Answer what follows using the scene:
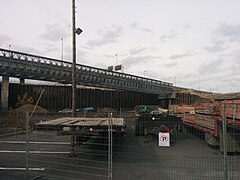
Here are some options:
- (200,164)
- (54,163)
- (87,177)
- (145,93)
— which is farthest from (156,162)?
(145,93)

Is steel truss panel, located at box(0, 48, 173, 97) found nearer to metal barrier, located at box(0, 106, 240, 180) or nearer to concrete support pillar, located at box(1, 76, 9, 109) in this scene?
concrete support pillar, located at box(1, 76, 9, 109)

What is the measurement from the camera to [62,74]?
1981 inches

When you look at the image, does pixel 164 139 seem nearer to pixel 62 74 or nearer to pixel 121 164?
A: pixel 121 164

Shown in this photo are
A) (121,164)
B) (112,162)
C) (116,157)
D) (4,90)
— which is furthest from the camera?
(4,90)

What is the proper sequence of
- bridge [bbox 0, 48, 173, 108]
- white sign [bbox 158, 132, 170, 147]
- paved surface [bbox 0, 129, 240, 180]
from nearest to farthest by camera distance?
paved surface [bbox 0, 129, 240, 180], white sign [bbox 158, 132, 170, 147], bridge [bbox 0, 48, 173, 108]

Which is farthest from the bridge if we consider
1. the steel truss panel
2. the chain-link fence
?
the chain-link fence

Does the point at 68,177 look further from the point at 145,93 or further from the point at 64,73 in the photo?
the point at 145,93

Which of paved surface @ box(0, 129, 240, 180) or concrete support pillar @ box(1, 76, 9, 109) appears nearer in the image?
paved surface @ box(0, 129, 240, 180)

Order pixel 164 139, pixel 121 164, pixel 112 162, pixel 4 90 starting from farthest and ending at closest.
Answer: pixel 4 90
pixel 112 162
pixel 121 164
pixel 164 139

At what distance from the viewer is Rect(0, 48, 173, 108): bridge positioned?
42.3 m

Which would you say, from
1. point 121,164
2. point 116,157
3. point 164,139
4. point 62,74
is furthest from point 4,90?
point 164,139

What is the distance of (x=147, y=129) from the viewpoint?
17.8 metres

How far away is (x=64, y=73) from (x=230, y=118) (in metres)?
43.2

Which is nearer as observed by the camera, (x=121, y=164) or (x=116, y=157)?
(x=121, y=164)
